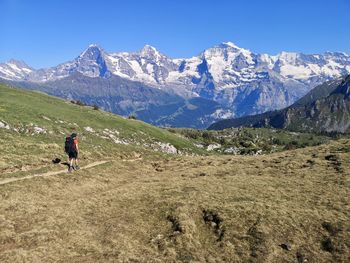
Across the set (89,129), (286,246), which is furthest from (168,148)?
(286,246)

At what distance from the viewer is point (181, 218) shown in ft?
98.1

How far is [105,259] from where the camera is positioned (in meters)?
24.4

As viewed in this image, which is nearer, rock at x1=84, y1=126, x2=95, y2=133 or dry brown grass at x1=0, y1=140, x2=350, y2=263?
dry brown grass at x1=0, y1=140, x2=350, y2=263

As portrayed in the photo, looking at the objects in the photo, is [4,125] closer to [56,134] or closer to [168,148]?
[56,134]

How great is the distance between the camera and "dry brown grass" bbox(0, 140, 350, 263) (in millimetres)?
25516

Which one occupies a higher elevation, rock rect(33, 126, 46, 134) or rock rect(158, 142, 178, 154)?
rock rect(33, 126, 46, 134)

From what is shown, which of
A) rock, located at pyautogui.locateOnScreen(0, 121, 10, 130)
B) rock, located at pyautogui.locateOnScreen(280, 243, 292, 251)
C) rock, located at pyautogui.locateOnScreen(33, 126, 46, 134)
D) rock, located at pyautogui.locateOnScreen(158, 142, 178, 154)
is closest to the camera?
rock, located at pyautogui.locateOnScreen(280, 243, 292, 251)

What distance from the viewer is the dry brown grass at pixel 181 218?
25.5 m

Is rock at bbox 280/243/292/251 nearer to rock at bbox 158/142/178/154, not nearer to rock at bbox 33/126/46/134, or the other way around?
rock at bbox 33/126/46/134

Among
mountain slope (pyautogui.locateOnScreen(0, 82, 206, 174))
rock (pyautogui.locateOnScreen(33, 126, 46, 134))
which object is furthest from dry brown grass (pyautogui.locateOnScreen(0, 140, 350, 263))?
rock (pyautogui.locateOnScreen(33, 126, 46, 134))

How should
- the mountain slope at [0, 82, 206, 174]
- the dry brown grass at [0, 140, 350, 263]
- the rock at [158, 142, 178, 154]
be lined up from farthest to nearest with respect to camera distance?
the rock at [158, 142, 178, 154]
the mountain slope at [0, 82, 206, 174]
the dry brown grass at [0, 140, 350, 263]

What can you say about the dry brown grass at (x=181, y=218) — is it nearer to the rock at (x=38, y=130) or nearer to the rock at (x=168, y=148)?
the rock at (x=38, y=130)

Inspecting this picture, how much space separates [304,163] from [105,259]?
96.9ft

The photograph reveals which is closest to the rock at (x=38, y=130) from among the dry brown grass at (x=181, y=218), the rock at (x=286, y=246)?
the dry brown grass at (x=181, y=218)
